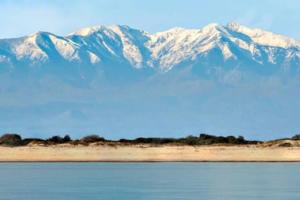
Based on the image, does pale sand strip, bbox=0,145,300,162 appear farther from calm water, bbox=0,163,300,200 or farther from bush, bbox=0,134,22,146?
calm water, bbox=0,163,300,200

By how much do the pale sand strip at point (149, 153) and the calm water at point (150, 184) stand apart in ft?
41.3

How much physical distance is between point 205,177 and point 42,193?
1652cm

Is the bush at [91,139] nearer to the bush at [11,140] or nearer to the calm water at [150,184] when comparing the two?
the bush at [11,140]

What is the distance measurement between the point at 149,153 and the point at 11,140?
56.5ft

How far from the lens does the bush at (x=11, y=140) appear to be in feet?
325

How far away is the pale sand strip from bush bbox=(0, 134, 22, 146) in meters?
3.93

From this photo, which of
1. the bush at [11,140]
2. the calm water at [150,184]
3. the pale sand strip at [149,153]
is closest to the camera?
the calm water at [150,184]

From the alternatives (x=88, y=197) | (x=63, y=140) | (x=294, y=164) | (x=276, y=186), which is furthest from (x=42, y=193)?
(x=63, y=140)

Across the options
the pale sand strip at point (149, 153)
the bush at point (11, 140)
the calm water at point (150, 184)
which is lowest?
the calm water at point (150, 184)

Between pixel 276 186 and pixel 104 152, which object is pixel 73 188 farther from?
pixel 104 152

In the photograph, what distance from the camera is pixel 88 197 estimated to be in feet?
159

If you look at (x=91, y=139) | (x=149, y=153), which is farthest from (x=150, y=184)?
(x=91, y=139)

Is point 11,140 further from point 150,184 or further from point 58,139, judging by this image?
point 150,184

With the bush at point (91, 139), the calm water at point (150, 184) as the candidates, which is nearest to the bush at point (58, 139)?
the bush at point (91, 139)
